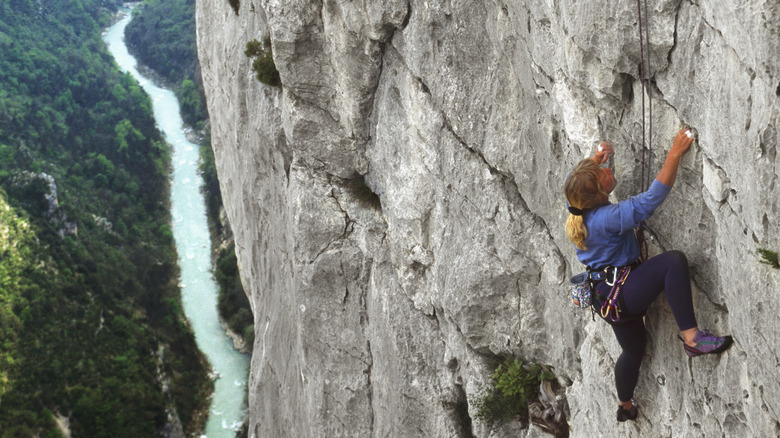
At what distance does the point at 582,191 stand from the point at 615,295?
2.82ft

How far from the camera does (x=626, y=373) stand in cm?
603

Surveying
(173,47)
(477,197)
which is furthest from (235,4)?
(173,47)

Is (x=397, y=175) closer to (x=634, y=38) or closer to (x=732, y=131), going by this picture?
(x=634, y=38)

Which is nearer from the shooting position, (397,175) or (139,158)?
(397,175)

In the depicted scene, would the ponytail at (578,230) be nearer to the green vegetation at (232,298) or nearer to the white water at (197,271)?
the white water at (197,271)

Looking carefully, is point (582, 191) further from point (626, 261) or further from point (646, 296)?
point (646, 296)

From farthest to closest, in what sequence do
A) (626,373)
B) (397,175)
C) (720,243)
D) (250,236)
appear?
(250,236), (397,175), (626,373), (720,243)

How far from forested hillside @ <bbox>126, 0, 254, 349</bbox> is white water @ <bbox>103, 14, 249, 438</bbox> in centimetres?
129

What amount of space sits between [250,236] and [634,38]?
1437 cm

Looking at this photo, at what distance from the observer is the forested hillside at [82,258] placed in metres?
39.4

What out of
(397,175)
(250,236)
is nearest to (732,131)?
(397,175)

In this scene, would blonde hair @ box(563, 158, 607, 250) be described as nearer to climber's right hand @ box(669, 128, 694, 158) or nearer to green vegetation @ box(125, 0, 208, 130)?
climber's right hand @ box(669, 128, 694, 158)

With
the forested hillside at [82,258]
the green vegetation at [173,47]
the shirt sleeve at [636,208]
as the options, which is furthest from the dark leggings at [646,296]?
the green vegetation at [173,47]

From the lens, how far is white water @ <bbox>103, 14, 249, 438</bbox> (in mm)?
42562
